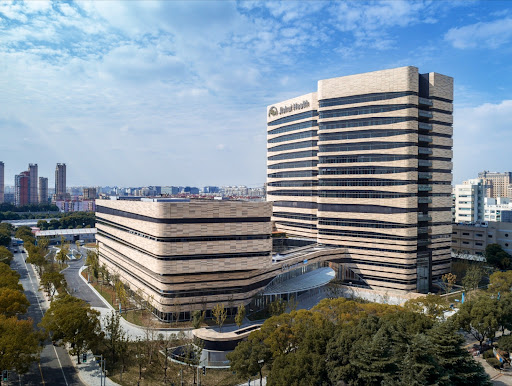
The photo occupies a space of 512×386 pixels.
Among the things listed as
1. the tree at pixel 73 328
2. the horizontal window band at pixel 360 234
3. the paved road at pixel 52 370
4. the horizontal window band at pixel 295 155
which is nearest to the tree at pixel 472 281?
the horizontal window band at pixel 360 234

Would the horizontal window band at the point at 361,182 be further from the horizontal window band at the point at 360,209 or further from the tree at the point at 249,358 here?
the tree at the point at 249,358

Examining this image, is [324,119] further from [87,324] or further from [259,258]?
[87,324]

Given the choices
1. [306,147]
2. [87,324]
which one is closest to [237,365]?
[87,324]

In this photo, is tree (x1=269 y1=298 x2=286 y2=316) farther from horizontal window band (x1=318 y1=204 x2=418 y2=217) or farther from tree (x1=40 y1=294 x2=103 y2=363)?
horizontal window band (x1=318 y1=204 x2=418 y2=217)

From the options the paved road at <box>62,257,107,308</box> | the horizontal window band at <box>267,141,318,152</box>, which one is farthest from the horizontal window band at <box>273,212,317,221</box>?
the paved road at <box>62,257,107,308</box>

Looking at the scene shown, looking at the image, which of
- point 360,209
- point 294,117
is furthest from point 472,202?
point 294,117

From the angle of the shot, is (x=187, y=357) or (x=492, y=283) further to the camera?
(x=492, y=283)

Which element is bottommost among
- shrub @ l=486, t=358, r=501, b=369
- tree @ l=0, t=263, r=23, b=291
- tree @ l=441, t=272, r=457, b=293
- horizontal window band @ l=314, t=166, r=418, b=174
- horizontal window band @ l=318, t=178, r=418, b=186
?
shrub @ l=486, t=358, r=501, b=369
